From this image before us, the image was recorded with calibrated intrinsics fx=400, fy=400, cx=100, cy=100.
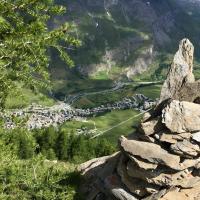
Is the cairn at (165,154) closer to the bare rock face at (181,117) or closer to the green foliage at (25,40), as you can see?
the bare rock face at (181,117)

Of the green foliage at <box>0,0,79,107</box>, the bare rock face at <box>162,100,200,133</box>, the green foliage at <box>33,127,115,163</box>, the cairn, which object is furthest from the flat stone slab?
the green foliage at <box>33,127,115,163</box>

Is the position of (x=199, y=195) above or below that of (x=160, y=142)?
below

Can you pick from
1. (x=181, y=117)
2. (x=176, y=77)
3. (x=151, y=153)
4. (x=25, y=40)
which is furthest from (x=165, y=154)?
(x=25, y=40)

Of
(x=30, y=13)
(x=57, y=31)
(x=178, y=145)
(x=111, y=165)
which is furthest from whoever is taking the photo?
(x=111, y=165)

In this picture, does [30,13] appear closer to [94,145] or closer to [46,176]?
[46,176]

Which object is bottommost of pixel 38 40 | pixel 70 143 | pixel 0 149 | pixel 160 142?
pixel 70 143

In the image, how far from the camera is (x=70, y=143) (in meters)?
133

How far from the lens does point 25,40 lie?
2095 cm

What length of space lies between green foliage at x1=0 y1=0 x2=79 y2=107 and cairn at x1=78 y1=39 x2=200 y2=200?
24876 mm

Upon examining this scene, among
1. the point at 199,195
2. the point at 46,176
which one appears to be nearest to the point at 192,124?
the point at 199,195

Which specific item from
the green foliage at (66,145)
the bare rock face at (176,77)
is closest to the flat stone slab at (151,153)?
the bare rock face at (176,77)

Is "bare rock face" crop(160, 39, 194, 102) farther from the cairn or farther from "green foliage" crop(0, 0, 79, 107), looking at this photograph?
"green foliage" crop(0, 0, 79, 107)

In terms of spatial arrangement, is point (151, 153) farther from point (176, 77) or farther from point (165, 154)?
point (176, 77)

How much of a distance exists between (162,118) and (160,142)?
2.82 metres
